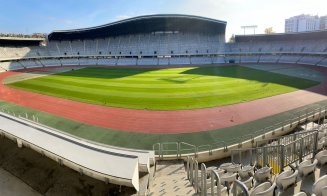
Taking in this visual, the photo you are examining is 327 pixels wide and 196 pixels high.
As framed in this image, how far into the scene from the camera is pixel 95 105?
22297mm

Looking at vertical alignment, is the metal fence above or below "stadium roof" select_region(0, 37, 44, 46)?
below

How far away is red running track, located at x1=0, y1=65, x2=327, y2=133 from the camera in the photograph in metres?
17.0

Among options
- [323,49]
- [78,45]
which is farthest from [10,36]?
[323,49]

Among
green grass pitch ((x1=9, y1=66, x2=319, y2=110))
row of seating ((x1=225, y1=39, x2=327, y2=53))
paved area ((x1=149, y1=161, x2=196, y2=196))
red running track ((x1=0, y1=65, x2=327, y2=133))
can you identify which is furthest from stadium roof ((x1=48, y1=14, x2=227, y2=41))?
Answer: paved area ((x1=149, y1=161, x2=196, y2=196))

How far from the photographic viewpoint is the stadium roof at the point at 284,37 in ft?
179

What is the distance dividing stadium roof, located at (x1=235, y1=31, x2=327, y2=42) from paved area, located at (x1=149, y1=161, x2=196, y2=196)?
57.5 metres

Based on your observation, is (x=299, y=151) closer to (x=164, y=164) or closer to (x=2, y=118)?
(x=164, y=164)

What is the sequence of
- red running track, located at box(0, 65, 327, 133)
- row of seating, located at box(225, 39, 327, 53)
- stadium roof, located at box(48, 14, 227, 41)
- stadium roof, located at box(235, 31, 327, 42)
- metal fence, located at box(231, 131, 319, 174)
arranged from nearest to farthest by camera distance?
metal fence, located at box(231, 131, 319, 174)
red running track, located at box(0, 65, 327, 133)
row of seating, located at box(225, 39, 327, 53)
stadium roof, located at box(235, 31, 327, 42)
stadium roof, located at box(48, 14, 227, 41)

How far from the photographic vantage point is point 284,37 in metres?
60.7

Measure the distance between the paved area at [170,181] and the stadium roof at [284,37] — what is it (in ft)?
189

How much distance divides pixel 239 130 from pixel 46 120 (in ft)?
48.7

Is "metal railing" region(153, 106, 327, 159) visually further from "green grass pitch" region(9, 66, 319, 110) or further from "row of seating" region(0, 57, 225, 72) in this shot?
"row of seating" region(0, 57, 225, 72)

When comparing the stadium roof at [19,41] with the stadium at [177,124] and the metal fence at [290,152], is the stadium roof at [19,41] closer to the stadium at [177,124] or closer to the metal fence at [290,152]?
the stadium at [177,124]

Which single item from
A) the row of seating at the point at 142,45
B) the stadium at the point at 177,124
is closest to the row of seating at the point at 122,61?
the row of seating at the point at 142,45
